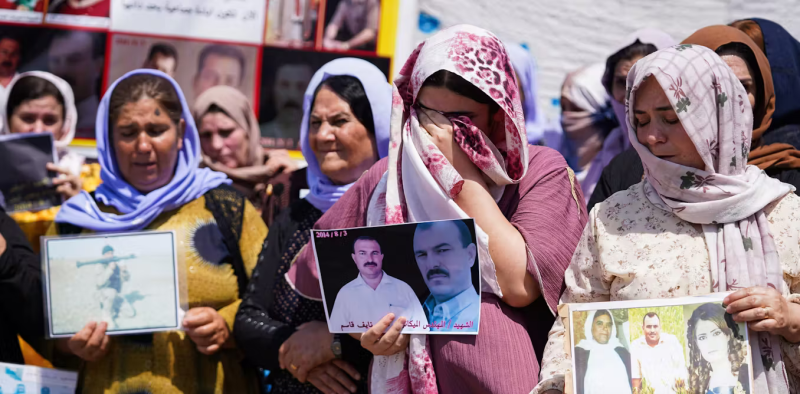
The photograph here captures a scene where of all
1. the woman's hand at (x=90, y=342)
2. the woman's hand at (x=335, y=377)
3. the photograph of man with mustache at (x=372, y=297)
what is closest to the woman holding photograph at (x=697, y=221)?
the photograph of man with mustache at (x=372, y=297)

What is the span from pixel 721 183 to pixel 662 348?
45cm

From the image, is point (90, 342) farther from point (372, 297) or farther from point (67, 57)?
point (67, 57)

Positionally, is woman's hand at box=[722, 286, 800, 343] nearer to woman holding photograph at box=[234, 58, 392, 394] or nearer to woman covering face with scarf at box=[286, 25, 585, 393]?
woman covering face with scarf at box=[286, 25, 585, 393]

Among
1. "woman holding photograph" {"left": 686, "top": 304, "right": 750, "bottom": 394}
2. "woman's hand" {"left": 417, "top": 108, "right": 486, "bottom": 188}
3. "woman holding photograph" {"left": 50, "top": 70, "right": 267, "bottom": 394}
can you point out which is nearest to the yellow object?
"woman holding photograph" {"left": 50, "top": 70, "right": 267, "bottom": 394}

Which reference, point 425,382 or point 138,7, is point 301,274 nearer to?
point 425,382

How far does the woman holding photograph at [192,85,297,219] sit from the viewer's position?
15.8ft

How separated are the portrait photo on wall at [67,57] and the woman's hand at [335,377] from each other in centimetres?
284

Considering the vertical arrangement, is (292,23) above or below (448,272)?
above

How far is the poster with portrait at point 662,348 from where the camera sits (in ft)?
6.56

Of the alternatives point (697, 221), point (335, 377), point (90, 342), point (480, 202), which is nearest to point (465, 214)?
point (480, 202)

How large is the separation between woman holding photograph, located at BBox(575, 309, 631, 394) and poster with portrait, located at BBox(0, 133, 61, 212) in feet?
9.67

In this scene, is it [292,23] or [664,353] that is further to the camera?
[292,23]

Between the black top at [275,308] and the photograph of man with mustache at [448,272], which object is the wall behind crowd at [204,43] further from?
the photograph of man with mustache at [448,272]

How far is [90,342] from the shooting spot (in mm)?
3166
